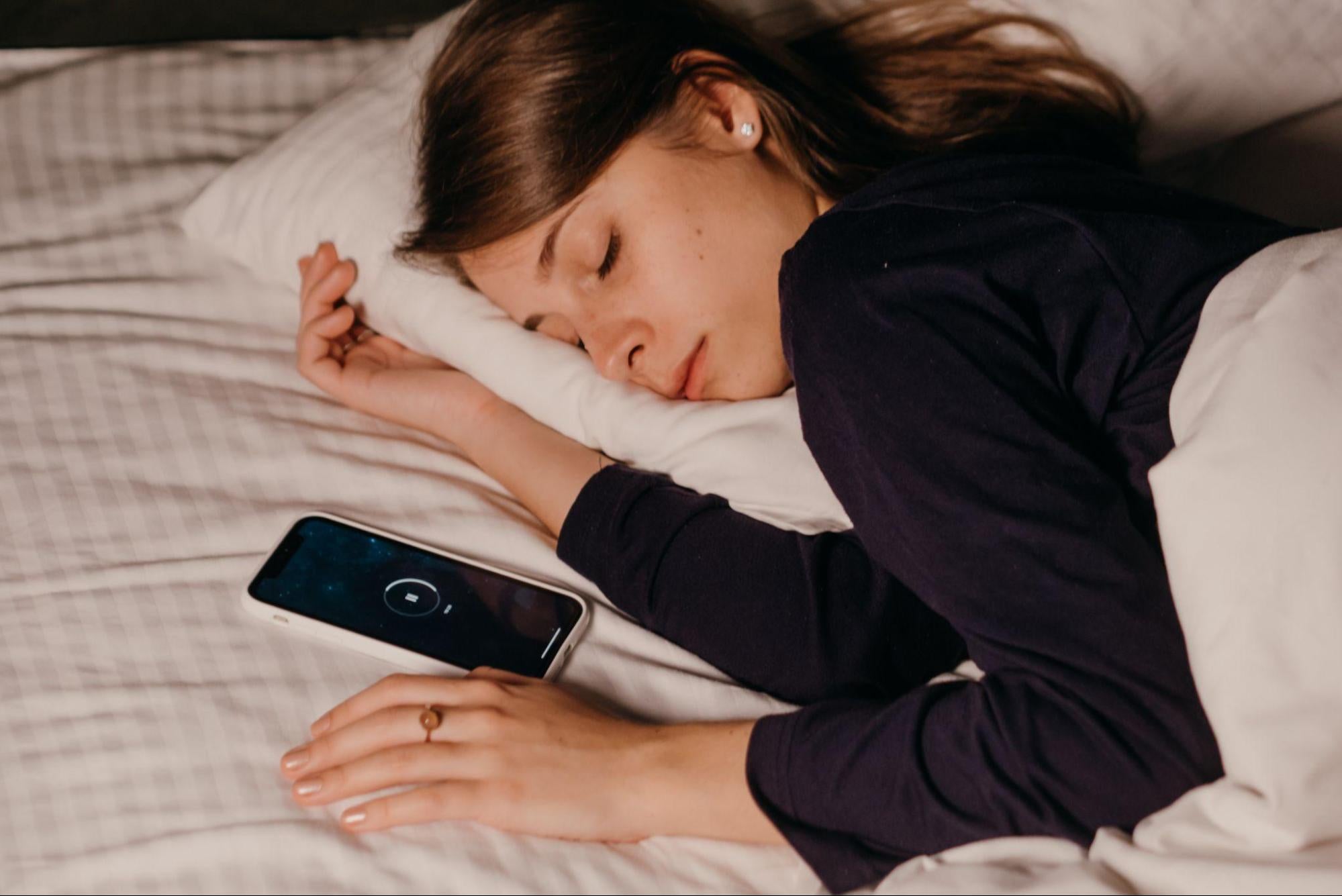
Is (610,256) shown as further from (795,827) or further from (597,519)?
(795,827)

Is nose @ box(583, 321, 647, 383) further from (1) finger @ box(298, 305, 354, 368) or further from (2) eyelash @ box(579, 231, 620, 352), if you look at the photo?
(1) finger @ box(298, 305, 354, 368)

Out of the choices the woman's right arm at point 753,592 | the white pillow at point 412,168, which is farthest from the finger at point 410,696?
the white pillow at point 412,168

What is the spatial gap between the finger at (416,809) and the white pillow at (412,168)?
1.31 ft

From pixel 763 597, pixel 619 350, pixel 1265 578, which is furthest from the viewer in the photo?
pixel 619 350

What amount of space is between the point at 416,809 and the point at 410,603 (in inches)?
8.2

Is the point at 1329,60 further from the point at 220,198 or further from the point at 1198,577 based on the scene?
the point at 220,198

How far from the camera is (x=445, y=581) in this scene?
103 cm

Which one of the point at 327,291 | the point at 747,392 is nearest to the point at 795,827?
the point at 747,392

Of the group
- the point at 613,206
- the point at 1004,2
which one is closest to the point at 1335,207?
the point at 1004,2

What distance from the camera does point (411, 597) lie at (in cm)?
101

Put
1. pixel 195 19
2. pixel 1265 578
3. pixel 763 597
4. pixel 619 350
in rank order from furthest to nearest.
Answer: pixel 195 19, pixel 619 350, pixel 763 597, pixel 1265 578

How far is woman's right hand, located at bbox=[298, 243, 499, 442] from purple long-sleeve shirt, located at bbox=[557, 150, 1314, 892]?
0.21 m

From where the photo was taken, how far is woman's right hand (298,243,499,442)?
4.03 ft

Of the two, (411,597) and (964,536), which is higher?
(964,536)
